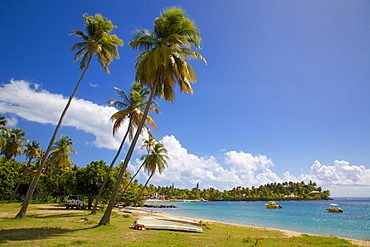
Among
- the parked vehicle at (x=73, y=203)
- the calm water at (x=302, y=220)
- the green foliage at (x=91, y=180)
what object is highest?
the green foliage at (x=91, y=180)

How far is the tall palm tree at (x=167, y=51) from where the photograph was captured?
13.3 metres

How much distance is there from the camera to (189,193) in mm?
173750

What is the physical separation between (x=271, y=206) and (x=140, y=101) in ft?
236

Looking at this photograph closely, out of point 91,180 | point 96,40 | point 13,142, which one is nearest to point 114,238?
point 96,40

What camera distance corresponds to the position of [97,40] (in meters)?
16.4

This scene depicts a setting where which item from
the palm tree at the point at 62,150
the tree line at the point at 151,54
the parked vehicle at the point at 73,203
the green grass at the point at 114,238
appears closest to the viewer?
the green grass at the point at 114,238

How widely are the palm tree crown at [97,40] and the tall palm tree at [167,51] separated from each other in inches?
129

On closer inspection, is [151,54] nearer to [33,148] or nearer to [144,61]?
[144,61]

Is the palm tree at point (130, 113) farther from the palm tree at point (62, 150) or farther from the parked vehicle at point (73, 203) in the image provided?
the palm tree at point (62, 150)

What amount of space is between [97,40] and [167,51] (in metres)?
6.99

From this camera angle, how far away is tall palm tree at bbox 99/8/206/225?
13276mm

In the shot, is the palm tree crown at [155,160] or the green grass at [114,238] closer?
the green grass at [114,238]

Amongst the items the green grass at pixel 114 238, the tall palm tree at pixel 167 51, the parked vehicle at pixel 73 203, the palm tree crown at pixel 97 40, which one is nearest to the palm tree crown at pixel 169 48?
the tall palm tree at pixel 167 51

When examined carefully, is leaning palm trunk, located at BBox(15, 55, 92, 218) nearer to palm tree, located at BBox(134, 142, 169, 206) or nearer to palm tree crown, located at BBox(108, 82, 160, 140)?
palm tree crown, located at BBox(108, 82, 160, 140)
